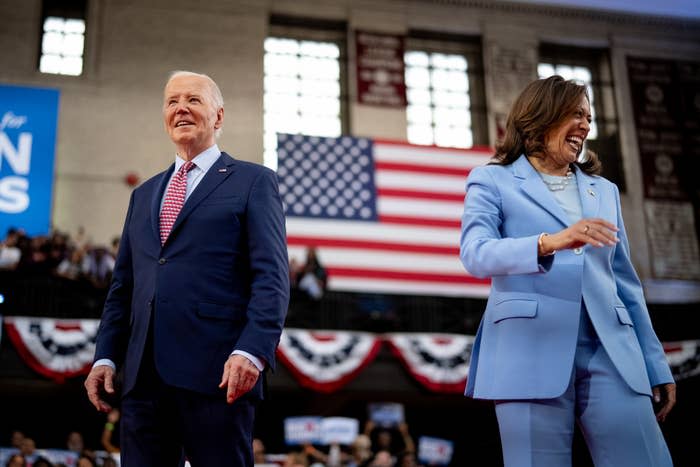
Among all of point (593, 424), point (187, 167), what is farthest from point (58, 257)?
point (593, 424)

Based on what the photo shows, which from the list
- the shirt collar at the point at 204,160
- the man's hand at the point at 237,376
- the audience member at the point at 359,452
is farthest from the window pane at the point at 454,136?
the man's hand at the point at 237,376

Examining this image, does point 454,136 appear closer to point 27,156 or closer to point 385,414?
point 385,414

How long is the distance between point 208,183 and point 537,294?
1063mm

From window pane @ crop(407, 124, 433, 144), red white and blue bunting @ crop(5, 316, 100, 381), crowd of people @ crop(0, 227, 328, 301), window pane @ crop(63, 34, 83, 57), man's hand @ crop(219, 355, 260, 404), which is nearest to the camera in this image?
man's hand @ crop(219, 355, 260, 404)

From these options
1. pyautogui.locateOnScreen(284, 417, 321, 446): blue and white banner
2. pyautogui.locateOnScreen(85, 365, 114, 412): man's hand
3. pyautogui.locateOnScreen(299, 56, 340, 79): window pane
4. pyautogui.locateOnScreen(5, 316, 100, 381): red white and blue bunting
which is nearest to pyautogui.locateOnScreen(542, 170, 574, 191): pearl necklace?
pyautogui.locateOnScreen(85, 365, 114, 412): man's hand

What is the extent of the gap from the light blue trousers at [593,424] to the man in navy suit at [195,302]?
2.40 ft

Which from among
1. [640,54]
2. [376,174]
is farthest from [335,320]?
[640,54]

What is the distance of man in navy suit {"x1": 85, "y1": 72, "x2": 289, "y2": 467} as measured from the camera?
7.88 feet

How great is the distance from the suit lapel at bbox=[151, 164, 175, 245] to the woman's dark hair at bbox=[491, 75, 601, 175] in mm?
1033

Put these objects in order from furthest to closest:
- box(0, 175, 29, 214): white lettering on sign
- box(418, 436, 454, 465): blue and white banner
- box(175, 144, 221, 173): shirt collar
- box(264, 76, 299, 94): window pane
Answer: box(264, 76, 299, 94): window pane < box(0, 175, 29, 214): white lettering on sign < box(418, 436, 454, 465): blue and white banner < box(175, 144, 221, 173): shirt collar

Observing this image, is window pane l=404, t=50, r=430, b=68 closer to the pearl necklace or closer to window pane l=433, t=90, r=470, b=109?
window pane l=433, t=90, r=470, b=109

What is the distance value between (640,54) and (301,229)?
30.3 feet

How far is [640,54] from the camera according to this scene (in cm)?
1980

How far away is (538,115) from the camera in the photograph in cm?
250
